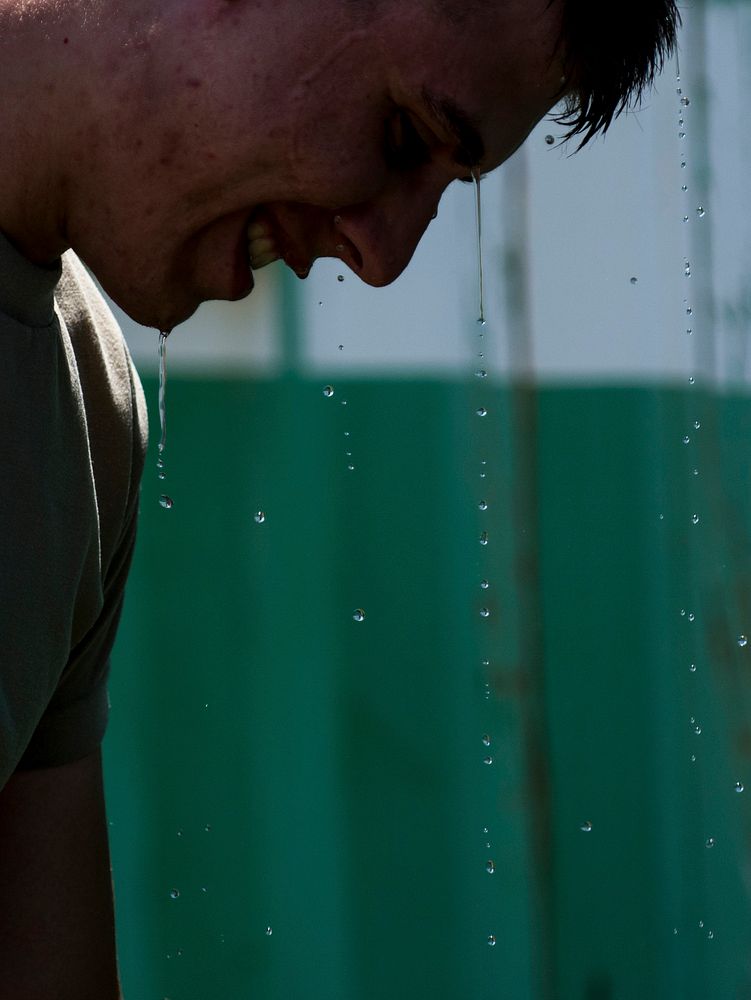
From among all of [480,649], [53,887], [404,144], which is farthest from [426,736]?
[404,144]

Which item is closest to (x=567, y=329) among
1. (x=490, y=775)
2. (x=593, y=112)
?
(x=490, y=775)

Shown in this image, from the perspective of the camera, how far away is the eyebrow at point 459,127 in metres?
1.04

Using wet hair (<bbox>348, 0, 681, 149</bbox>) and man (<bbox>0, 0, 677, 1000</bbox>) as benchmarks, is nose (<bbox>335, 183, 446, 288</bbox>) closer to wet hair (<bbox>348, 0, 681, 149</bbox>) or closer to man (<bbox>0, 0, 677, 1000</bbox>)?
man (<bbox>0, 0, 677, 1000</bbox>)

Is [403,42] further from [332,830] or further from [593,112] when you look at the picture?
[332,830]

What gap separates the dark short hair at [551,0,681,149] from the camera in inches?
41.1

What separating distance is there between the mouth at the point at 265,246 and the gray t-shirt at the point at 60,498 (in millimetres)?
166

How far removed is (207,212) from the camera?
108 cm

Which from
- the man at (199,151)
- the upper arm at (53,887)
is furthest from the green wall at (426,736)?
the man at (199,151)

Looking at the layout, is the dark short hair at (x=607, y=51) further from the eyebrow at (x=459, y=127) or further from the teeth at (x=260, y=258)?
the teeth at (x=260, y=258)

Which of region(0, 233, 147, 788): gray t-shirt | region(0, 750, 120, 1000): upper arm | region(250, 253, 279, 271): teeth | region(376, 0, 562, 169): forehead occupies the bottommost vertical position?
region(0, 750, 120, 1000): upper arm

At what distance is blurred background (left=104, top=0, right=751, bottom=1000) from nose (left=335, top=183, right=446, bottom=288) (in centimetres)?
118

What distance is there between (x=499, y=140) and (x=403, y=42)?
0.40 ft

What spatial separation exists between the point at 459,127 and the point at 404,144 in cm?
6

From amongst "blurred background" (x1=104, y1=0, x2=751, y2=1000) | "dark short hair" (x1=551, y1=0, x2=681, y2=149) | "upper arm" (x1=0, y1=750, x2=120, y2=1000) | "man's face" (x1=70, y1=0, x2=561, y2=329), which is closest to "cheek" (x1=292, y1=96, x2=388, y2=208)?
"man's face" (x1=70, y1=0, x2=561, y2=329)
